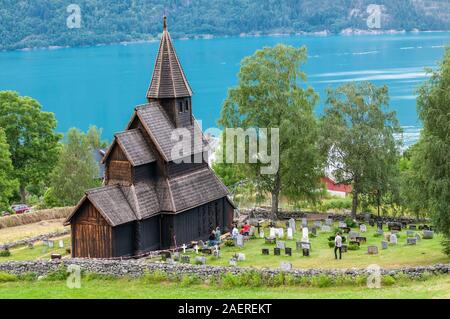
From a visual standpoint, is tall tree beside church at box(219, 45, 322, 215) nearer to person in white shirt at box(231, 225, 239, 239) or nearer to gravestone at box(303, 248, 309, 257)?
person in white shirt at box(231, 225, 239, 239)

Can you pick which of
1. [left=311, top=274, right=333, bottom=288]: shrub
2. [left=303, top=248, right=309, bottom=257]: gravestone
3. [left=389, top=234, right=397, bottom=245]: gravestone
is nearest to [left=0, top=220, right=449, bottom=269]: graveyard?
[left=389, top=234, right=397, bottom=245]: gravestone

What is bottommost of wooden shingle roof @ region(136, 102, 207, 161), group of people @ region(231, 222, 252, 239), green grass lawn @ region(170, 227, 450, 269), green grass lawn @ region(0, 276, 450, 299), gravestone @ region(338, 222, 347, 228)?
gravestone @ region(338, 222, 347, 228)

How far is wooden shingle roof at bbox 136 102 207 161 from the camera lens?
37.4 meters

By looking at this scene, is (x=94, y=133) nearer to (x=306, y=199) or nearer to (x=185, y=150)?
(x=306, y=199)

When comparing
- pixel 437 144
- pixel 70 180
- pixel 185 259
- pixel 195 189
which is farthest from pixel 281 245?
pixel 70 180

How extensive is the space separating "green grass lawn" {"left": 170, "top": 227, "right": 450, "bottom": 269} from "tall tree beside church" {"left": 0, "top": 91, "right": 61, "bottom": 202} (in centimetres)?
3142

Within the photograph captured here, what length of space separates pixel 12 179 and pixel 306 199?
25.9 metres

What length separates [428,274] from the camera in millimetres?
26406

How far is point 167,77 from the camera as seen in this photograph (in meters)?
39.1

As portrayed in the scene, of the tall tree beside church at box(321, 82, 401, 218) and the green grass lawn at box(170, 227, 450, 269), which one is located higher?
the tall tree beside church at box(321, 82, 401, 218)

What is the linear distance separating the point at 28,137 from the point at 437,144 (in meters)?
42.8

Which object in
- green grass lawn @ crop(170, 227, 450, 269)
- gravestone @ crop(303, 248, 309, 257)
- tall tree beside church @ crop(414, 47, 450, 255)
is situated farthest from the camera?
gravestone @ crop(303, 248, 309, 257)

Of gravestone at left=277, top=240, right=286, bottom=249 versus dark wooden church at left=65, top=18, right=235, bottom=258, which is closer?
gravestone at left=277, top=240, right=286, bottom=249

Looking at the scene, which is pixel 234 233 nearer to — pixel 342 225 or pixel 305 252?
pixel 305 252
